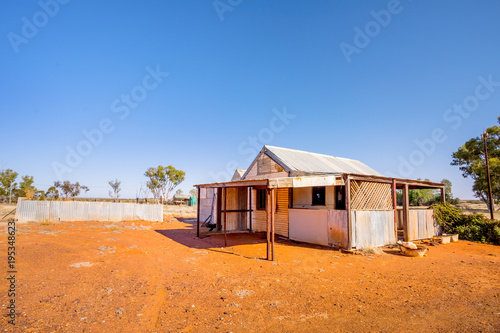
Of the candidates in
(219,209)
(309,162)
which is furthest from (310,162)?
(219,209)

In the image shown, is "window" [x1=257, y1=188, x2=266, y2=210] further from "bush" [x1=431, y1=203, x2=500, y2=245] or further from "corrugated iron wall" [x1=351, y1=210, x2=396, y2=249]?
"bush" [x1=431, y1=203, x2=500, y2=245]

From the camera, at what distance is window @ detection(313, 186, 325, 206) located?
1202 centimetres

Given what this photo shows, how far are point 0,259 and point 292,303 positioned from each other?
848 centimetres

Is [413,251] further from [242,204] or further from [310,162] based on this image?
[242,204]

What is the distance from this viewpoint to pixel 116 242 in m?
11.3

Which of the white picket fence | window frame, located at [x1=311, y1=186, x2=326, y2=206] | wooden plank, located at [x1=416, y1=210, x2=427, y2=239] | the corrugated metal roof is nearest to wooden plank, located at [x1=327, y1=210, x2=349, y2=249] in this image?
window frame, located at [x1=311, y1=186, x2=326, y2=206]

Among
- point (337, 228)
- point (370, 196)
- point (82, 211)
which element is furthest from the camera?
point (82, 211)

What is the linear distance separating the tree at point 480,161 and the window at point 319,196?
755 inches

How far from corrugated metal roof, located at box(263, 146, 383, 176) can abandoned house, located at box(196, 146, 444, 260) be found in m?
0.06

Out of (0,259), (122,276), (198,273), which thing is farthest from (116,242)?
(198,273)

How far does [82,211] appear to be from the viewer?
18.0 meters

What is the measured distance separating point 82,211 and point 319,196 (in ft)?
51.2

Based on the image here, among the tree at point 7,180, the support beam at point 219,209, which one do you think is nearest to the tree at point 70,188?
the tree at point 7,180

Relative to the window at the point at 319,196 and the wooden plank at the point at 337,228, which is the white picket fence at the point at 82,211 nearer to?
the window at the point at 319,196
